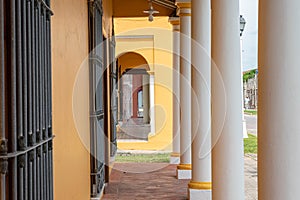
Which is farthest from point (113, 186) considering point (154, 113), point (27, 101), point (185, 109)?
point (154, 113)

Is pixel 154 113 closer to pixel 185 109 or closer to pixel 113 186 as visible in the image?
pixel 185 109

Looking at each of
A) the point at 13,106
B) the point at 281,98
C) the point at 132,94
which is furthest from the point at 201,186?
the point at 132,94

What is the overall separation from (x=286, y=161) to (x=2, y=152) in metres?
1.40

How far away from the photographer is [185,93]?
9.84m

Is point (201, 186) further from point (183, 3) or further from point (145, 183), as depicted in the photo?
point (183, 3)

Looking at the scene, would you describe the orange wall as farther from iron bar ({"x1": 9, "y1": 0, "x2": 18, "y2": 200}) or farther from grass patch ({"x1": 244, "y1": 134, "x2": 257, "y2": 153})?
grass patch ({"x1": 244, "y1": 134, "x2": 257, "y2": 153})

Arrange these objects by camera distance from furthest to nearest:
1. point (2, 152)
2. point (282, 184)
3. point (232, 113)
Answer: point (232, 113)
point (282, 184)
point (2, 152)

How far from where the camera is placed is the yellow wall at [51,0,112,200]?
12.0ft

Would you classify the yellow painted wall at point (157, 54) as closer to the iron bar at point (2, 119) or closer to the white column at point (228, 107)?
the white column at point (228, 107)

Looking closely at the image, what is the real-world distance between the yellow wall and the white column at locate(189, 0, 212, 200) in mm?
1890

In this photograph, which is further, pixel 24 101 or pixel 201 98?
pixel 201 98

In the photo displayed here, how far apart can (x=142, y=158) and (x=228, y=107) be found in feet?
30.6

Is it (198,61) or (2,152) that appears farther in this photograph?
(198,61)

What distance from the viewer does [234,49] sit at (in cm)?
459
